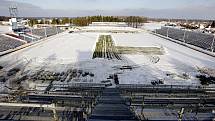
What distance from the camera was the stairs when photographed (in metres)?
11.1

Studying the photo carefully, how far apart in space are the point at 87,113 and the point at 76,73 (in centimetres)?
1082

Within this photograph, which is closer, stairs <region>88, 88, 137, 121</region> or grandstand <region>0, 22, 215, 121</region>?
stairs <region>88, 88, 137, 121</region>

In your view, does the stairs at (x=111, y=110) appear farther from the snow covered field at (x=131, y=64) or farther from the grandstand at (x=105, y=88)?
the snow covered field at (x=131, y=64)

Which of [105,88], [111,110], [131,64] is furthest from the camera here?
[131,64]

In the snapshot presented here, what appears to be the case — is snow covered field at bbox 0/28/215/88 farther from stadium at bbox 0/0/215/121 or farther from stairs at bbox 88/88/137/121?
stairs at bbox 88/88/137/121

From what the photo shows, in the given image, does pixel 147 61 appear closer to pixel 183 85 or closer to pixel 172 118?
pixel 183 85

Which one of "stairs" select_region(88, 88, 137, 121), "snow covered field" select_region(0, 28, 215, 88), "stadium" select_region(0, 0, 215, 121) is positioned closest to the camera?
"stairs" select_region(88, 88, 137, 121)

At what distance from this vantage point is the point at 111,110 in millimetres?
12180

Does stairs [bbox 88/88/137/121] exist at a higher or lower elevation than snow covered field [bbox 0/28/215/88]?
lower

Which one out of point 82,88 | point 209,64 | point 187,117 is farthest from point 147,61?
point 187,117

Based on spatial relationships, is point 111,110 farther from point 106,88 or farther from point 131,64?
point 131,64

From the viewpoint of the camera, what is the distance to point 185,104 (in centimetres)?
1312

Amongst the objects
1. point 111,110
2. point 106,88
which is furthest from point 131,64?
point 111,110

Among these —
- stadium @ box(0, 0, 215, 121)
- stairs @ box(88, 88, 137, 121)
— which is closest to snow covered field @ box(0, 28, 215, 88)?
stadium @ box(0, 0, 215, 121)
